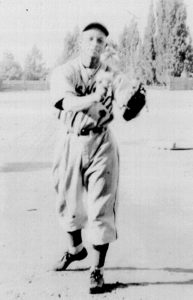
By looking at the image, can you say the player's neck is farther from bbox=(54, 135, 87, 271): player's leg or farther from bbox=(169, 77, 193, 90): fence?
bbox=(169, 77, 193, 90): fence

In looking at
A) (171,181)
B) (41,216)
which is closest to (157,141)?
(171,181)

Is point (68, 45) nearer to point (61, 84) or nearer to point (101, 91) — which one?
point (61, 84)

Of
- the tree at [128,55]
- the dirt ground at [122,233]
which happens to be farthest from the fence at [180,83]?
the dirt ground at [122,233]

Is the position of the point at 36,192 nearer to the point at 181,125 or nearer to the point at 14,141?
the point at 14,141

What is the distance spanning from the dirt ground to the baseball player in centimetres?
24

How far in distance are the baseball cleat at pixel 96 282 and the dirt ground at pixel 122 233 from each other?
0.15 feet

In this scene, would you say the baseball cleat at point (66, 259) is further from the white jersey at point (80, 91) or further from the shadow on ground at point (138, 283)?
the white jersey at point (80, 91)

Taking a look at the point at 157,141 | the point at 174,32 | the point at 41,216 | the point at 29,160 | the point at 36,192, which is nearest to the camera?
the point at 41,216

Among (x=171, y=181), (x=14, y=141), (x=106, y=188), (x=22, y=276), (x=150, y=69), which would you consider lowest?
(x=150, y=69)

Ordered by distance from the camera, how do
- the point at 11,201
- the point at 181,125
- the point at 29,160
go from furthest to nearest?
the point at 181,125 → the point at 29,160 → the point at 11,201

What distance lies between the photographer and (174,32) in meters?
26.2

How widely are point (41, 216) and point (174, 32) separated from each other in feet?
71.2

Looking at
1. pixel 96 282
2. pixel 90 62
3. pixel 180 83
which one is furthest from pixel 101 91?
pixel 180 83

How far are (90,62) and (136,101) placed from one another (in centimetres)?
39
